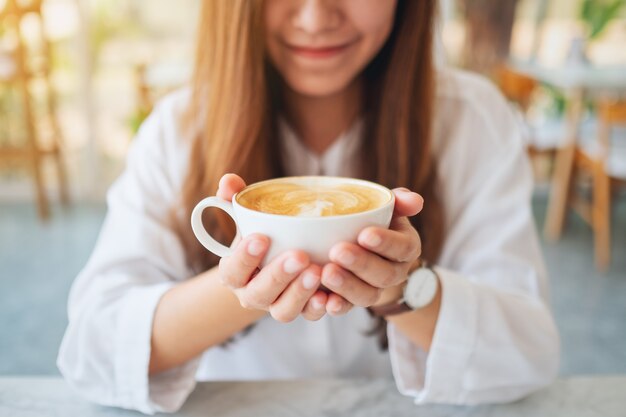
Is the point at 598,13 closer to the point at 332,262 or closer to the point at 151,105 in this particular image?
the point at 151,105

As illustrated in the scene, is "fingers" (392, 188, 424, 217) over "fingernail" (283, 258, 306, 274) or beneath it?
over

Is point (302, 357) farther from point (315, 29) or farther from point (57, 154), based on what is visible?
point (57, 154)

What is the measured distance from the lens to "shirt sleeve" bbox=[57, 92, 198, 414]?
855 mm

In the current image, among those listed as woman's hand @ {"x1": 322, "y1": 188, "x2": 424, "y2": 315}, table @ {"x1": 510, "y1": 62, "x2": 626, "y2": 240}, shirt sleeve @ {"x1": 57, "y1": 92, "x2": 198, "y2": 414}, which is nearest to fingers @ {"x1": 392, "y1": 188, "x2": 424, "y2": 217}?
woman's hand @ {"x1": 322, "y1": 188, "x2": 424, "y2": 315}

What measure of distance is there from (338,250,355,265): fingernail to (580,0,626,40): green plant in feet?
15.4

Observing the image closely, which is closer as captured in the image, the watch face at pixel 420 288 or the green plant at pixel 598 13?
the watch face at pixel 420 288

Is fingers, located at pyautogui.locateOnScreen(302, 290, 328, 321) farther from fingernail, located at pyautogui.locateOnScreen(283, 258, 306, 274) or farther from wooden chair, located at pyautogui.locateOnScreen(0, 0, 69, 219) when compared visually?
wooden chair, located at pyautogui.locateOnScreen(0, 0, 69, 219)

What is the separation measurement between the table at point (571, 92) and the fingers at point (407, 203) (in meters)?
3.31

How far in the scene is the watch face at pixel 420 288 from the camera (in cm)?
83

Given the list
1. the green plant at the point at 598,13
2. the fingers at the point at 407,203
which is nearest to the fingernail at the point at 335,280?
the fingers at the point at 407,203

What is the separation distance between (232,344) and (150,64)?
401 cm

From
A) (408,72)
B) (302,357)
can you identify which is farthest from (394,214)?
(302,357)

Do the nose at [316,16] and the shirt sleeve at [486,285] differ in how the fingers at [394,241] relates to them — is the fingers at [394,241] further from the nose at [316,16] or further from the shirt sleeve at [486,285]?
the nose at [316,16]

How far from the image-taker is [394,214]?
2.17 feet
